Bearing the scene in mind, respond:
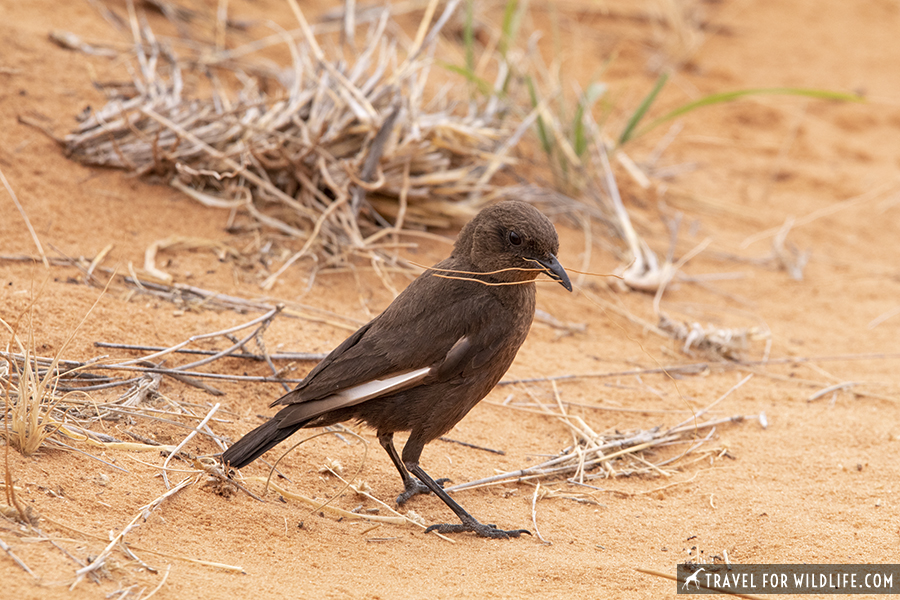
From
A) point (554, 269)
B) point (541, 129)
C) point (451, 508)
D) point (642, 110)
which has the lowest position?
point (451, 508)

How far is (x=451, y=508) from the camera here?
335cm

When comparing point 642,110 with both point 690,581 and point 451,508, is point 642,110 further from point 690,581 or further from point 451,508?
point 690,581

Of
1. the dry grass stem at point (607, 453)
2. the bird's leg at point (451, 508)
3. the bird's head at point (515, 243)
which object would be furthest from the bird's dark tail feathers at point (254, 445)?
the bird's head at point (515, 243)

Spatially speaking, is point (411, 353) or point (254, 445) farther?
point (411, 353)

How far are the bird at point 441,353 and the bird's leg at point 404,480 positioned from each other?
0.18 ft

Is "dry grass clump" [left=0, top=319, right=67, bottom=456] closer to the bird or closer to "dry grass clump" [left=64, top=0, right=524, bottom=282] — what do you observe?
the bird

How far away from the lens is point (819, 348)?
207 inches

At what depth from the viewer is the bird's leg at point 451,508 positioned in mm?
3236

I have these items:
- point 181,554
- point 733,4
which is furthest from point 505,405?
point 733,4

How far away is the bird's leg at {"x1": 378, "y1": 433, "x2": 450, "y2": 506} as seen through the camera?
11.5 feet

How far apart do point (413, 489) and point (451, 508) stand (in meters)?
0.28

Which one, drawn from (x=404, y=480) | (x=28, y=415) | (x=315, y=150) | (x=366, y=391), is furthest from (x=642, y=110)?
(x=28, y=415)

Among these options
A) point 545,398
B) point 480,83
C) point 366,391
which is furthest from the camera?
point 480,83

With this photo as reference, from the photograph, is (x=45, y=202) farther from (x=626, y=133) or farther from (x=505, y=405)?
(x=626, y=133)
